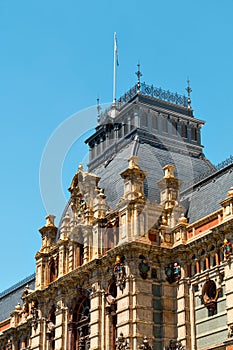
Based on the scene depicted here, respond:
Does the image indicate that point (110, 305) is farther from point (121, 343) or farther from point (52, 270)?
point (52, 270)

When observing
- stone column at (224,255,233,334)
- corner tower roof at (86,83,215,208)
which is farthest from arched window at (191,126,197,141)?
stone column at (224,255,233,334)

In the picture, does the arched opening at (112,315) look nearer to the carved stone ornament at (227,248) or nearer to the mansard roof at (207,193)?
the mansard roof at (207,193)

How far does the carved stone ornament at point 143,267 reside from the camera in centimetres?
5150

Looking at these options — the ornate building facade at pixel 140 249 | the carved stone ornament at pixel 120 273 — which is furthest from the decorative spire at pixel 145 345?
the carved stone ornament at pixel 120 273

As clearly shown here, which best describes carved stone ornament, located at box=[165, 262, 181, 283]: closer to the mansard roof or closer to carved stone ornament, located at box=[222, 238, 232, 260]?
the mansard roof

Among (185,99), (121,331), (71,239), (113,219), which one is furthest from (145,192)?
(185,99)

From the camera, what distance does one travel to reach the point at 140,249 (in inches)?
2037

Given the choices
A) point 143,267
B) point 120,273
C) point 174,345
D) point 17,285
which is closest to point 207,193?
point 143,267

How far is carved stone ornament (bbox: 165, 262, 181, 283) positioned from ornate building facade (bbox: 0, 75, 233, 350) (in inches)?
3.5

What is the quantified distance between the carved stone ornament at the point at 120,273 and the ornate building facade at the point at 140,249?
0.24 ft

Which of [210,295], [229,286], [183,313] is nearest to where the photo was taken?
[229,286]

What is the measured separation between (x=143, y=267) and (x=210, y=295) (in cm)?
552

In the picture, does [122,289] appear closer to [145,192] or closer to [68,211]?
[145,192]

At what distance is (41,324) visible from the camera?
6166 cm
